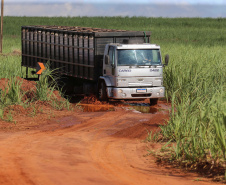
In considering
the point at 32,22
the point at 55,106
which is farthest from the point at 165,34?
the point at 55,106

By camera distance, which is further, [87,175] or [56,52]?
[56,52]

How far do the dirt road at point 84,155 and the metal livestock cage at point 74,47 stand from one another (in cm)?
481

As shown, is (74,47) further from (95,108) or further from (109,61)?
(95,108)

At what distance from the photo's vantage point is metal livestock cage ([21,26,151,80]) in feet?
63.1

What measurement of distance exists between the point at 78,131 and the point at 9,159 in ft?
12.4

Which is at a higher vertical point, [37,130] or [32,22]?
[32,22]

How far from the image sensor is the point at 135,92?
17.6 m

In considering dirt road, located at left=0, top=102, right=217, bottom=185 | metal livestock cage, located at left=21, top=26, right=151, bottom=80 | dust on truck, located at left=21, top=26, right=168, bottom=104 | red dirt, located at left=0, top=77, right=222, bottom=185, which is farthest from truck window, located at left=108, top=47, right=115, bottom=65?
dirt road, located at left=0, top=102, right=217, bottom=185

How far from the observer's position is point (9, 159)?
378 inches

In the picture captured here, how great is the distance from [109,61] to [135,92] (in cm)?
136

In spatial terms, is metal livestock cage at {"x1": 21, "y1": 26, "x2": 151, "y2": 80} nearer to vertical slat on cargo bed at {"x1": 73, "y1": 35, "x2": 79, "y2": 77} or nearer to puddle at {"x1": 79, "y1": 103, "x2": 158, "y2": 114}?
vertical slat on cargo bed at {"x1": 73, "y1": 35, "x2": 79, "y2": 77}

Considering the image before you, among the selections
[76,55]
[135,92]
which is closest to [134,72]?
[135,92]

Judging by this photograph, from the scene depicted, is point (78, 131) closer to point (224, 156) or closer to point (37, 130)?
point (37, 130)

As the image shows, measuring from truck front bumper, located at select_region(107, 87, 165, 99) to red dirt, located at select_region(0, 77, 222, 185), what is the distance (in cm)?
113
